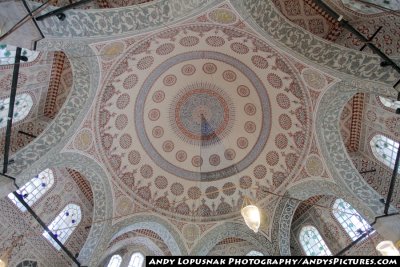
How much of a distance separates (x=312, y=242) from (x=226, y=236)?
2.94 m

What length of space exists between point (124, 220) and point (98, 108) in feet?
12.3

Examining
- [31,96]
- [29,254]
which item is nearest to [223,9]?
[31,96]

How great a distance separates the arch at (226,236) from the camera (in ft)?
34.3

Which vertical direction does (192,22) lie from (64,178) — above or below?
above

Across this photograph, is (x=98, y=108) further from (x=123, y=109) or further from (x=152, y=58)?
(x=152, y=58)

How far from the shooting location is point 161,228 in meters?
10.7

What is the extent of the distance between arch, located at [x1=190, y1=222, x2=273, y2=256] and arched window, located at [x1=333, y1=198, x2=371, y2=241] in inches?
99.2

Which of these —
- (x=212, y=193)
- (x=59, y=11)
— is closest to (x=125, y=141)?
(x=212, y=193)

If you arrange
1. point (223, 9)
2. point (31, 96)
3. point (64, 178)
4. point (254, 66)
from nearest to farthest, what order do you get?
point (223, 9), point (31, 96), point (254, 66), point (64, 178)

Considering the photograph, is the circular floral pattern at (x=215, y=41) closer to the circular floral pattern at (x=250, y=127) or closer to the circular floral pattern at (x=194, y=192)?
the circular floral pattern at (x=250, y=127)

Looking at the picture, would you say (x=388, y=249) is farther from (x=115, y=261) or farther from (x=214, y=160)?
(x=115, y=261)

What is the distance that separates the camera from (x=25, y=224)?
30.3 ft

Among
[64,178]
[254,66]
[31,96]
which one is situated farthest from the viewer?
[64,178]

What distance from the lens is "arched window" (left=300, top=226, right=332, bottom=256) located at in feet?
33.6
